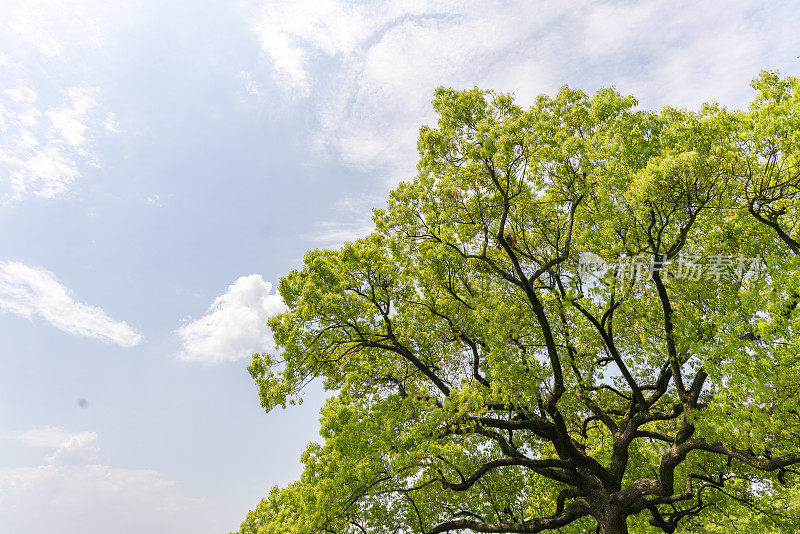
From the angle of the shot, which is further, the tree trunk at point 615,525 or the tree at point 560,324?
the tree trunk at point 615,525

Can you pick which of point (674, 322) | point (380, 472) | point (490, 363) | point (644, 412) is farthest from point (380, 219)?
point (644, 412)

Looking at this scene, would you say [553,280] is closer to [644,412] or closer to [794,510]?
[644,412]

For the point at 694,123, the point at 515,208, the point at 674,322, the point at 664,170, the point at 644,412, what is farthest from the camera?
the point at 515,208

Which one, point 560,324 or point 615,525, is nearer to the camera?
point 615,525

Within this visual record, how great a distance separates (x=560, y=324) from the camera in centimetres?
1717

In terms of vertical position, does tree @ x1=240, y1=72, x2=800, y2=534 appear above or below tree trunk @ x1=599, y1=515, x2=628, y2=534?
above

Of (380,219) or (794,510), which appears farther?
(794,510)

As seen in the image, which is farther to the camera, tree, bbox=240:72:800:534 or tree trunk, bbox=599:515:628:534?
tree trunk, bbox=599:515:628:534

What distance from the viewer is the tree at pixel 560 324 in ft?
38.3

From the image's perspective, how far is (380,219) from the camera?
17172 mm

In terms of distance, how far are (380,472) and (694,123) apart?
1277cm

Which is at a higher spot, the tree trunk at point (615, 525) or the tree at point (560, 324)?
the tree at point (560, 324)

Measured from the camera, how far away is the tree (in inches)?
459

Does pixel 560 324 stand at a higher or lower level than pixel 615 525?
higher
